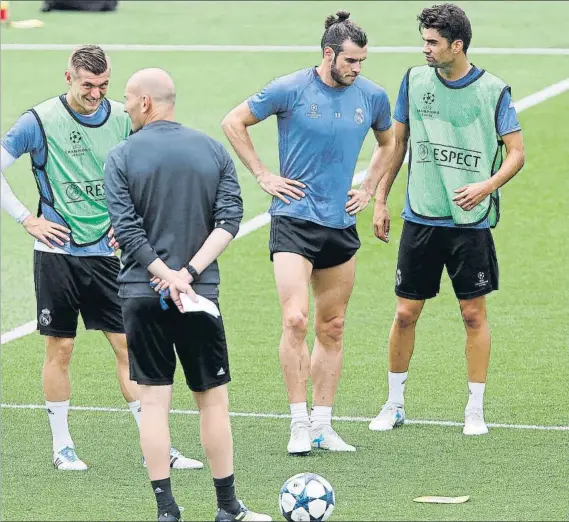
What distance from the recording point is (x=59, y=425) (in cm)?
821

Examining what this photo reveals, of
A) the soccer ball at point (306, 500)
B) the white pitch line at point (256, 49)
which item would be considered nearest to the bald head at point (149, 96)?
the soccer ball at point (306, 500)

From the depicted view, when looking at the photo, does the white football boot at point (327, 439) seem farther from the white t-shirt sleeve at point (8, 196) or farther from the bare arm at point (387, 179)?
the white t-shirt sleeve at point (8, 196)

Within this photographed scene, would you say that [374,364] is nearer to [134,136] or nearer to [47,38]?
[134,136]

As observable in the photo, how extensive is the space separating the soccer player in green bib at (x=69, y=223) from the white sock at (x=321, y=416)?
0.89 meters

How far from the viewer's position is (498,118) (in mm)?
8656

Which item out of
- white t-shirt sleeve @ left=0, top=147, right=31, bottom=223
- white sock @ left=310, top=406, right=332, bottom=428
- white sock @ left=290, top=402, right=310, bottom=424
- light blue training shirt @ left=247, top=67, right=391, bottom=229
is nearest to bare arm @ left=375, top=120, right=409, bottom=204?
light blue training shirt @ left=247, top=67, right=391, bottom=229

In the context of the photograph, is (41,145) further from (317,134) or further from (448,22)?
(448,22)

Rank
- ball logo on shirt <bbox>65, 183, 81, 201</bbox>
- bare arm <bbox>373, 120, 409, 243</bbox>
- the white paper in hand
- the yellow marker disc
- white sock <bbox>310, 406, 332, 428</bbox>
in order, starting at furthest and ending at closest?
bare arm <bbox>373, 120, 409, 243</bbox> < white sock <bbox>310, 406, 332, 428</bbox> < ball logo on shirt <bbox>65, 183, 81, 201</bbox> < the yellow marker disc < the white paper in hand

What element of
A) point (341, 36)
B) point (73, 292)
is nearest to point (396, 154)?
point (341, 36)

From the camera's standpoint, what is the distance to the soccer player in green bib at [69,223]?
802 cm

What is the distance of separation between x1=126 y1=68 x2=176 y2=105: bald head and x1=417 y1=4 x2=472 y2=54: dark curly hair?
7.70 feet

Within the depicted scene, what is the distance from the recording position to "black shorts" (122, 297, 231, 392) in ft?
22.1

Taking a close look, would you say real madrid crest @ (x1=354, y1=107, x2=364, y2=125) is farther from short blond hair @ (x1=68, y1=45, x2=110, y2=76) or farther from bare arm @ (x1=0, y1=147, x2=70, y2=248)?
bare arm @ (x1=0, y1=147, x2=70, y2=248)

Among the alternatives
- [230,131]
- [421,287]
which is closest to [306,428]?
[421,287]
